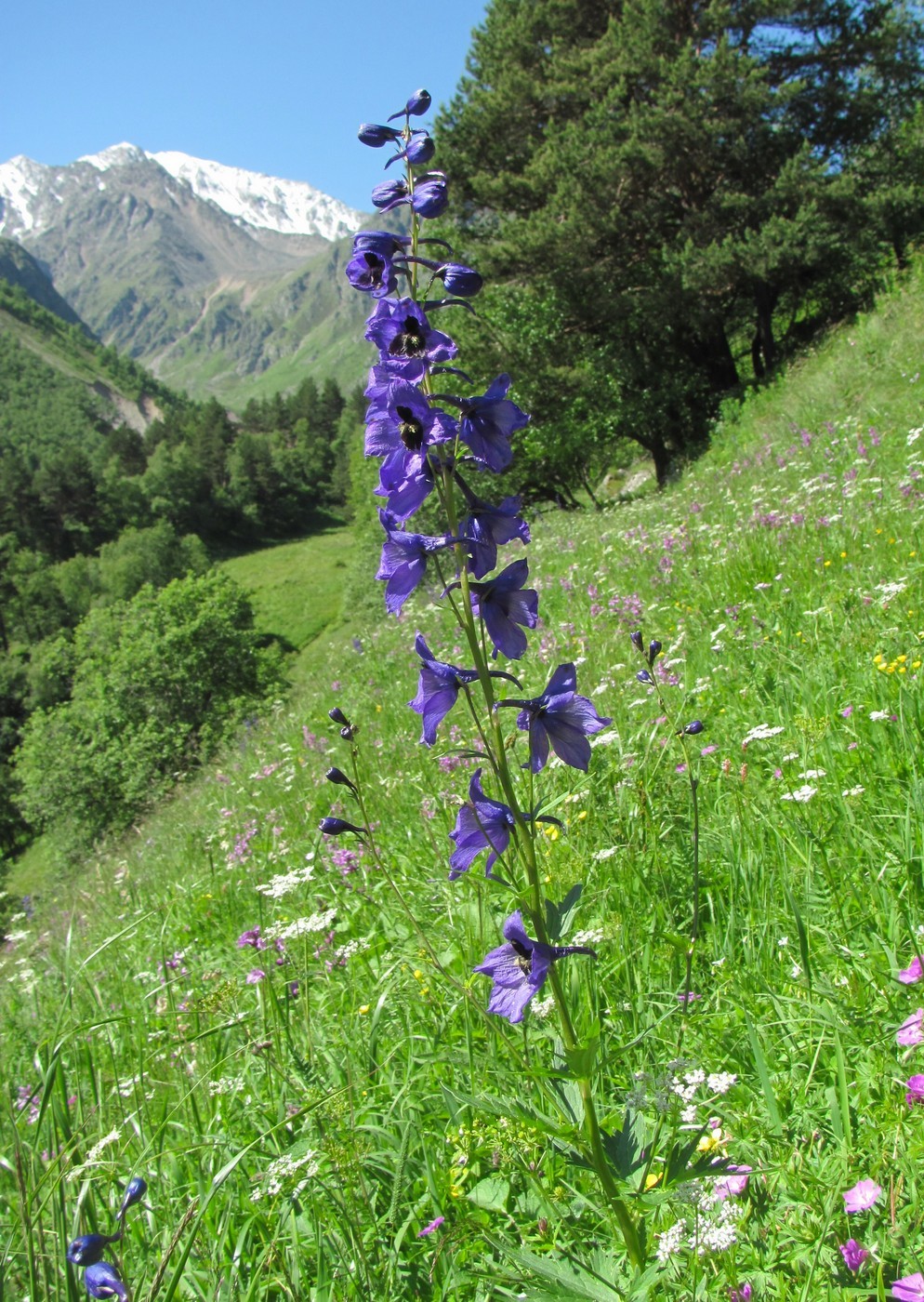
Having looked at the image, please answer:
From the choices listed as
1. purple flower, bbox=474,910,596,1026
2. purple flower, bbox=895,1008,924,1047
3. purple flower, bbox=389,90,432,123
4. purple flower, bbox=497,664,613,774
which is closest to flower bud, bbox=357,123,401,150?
purple flower, bbox=389,90,432,123

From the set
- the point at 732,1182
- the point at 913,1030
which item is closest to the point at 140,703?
the point at 732,1182

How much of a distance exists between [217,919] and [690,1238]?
151 inches

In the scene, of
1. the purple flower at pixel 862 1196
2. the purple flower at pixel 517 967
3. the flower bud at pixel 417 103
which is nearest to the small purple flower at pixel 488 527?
the purple flower at pixel 517 967

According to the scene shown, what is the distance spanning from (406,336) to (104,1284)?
6.99 ft

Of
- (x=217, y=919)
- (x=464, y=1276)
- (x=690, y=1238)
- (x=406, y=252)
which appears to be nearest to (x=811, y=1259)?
(x=690, y=1238)

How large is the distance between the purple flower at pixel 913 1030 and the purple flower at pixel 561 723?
0.89 metres

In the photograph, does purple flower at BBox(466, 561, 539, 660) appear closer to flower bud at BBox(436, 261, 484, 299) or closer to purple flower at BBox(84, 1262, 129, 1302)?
flower bud at BBox(436, 261, 484, 299)

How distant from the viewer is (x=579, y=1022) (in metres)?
1.73

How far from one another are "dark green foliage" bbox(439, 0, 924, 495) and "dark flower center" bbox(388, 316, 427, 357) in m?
20.6

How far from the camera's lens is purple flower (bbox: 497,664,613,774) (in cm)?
187

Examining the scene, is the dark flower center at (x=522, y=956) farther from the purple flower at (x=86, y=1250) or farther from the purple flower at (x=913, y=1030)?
the purple flower at (x=86, y=1250)

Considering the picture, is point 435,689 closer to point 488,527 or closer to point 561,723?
point 561,723

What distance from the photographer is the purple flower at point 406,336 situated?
187 centimetres

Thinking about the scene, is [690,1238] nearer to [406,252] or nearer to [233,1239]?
[233,1239]
